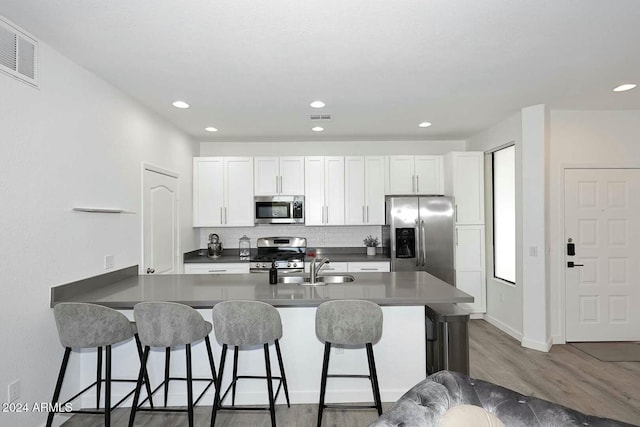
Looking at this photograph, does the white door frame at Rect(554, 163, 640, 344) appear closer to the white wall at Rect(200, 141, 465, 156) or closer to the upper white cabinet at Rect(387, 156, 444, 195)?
the upper white cabinet at Rect(387, 156, 444, 195)

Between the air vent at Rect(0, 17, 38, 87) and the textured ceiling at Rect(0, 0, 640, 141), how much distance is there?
0.07 m

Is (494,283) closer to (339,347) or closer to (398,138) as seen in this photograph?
(398,138)

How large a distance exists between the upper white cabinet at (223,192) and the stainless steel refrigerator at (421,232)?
6.64ft

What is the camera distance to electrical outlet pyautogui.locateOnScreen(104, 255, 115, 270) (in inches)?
117

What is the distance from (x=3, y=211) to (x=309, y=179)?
11.5 feet

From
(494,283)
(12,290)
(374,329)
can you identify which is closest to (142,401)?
(12,290)

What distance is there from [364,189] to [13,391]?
4099mm

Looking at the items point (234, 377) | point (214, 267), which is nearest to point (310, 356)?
point (234, 377)

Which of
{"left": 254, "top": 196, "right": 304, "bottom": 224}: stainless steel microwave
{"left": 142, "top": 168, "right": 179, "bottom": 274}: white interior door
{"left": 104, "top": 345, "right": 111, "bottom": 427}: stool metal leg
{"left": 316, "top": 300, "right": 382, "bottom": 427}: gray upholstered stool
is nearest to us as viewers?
{"left": 104, "top": 345, "right": 111, "bottom": 427}: stool metal leg

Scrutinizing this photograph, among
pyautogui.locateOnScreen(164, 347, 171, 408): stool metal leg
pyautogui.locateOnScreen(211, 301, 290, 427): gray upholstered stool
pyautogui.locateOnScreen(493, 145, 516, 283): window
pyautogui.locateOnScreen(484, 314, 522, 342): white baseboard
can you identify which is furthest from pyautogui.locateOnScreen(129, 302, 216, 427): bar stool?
pyautogui.locateOnScreen(493, 145, 516, 283): window

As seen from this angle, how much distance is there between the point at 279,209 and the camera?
503 cm

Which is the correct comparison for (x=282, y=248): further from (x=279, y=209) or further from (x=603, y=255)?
(x=603, y=255)

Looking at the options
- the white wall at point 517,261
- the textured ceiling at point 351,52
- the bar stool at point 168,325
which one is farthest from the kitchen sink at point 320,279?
the white wall at point 517,261

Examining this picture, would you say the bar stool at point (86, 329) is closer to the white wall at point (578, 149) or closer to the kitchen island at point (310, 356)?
the kitchen island at point (310, 356)
